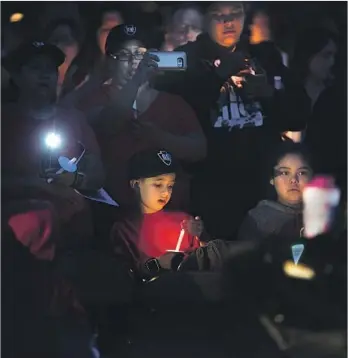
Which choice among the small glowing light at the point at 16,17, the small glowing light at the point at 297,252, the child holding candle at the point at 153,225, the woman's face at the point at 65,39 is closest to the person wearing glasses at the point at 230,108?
the child holding candle at the point at 153,225

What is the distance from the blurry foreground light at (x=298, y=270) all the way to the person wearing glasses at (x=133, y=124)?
0.57m

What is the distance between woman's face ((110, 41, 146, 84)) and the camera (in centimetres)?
444

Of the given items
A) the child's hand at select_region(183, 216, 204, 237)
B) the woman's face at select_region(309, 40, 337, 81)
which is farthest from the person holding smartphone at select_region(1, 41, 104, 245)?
the woman's face at select_region(309, 40, 337, 81)

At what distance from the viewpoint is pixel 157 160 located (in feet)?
Answer: 14.7

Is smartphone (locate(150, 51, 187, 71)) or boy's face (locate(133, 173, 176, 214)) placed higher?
smartphone (locate(150, 51, 187, 71))

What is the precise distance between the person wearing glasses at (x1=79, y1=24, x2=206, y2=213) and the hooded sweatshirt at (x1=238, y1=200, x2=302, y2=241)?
12.5 inches

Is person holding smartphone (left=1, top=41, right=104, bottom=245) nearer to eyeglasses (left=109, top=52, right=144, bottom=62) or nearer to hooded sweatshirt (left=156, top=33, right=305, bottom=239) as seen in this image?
eyeglasses (left=109, top=52, right=144, bottom=62)

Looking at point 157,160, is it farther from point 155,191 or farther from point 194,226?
point 194,226

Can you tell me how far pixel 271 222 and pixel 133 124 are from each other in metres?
0.80

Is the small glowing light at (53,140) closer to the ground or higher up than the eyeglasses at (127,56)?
closer to the ground

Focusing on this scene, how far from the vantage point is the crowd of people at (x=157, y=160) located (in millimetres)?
4445

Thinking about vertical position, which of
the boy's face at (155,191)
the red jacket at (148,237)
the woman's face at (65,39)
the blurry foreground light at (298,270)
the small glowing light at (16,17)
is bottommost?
the blurry foreground light at (298,270)

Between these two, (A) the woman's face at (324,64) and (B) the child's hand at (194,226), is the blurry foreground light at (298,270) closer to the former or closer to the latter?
(B) the child's hand at (194,226)

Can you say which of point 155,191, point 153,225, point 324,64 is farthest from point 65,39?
point 324,64
